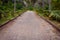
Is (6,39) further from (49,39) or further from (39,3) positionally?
(39,3)

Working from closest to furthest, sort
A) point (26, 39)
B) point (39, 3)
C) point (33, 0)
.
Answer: point (26, 39), point (39, 3), point (33, 0)

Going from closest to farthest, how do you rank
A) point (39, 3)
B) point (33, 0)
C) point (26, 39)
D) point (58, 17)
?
1. point (26, 39)
2. point (58, 17)
3. point (39, 3)
4. point (33, 0)

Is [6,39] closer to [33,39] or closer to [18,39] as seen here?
[18,39]

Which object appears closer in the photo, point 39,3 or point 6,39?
point 6,39

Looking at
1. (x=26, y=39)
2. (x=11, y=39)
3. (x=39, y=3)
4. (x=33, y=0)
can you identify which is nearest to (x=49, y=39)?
(x=26, y=39)

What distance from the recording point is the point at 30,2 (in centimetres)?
10069

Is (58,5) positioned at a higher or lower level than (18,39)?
lower

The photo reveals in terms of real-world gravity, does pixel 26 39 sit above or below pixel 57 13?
above

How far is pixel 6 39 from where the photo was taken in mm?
9664

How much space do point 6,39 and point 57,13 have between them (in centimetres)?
1296

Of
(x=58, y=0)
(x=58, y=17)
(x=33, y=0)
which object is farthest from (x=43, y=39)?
(x=33, y=0)

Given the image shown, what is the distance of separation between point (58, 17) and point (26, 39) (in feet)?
38.6

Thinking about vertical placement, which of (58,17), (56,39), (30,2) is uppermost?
(56,39)

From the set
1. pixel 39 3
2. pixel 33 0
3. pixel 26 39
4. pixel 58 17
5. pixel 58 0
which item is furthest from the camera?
pixel 33 0
